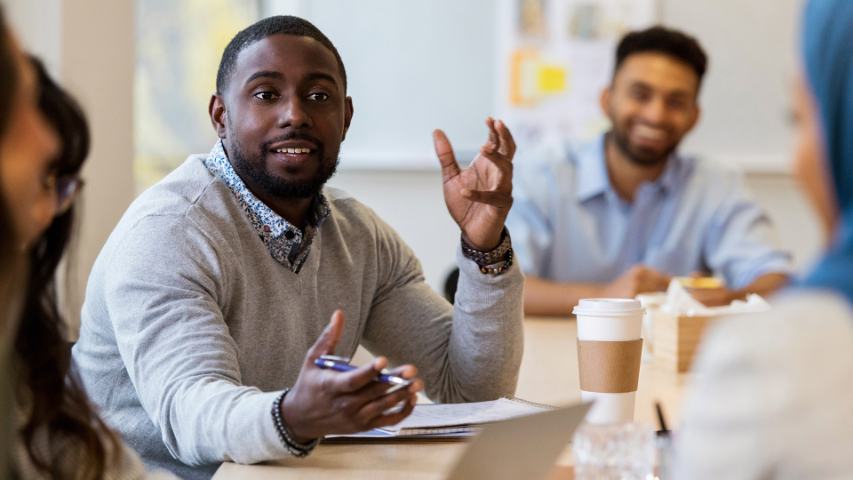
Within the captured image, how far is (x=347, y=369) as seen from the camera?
1271 millimetres

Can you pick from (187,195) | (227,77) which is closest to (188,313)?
(187,195)

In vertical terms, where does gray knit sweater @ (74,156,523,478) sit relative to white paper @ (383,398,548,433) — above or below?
above

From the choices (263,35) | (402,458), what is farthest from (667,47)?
(402,458)

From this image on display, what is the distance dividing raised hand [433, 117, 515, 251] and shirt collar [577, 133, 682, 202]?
5.62 ft

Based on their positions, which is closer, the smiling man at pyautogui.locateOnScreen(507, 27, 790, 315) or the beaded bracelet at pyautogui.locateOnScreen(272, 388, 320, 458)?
the beaded bracelet at pyautogui.locateOnScreen(272, 388, 320, 458)

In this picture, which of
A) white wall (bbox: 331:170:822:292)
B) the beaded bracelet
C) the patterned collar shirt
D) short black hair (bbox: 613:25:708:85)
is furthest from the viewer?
white wall (bbox: 331:170:822:292)

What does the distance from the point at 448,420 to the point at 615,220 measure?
2.07m

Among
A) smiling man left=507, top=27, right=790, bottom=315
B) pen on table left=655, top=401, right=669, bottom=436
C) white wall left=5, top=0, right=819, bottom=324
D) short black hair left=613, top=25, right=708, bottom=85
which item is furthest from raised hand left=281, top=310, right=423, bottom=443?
white wall left=5, top=0, right=819, bottom=324

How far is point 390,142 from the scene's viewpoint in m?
4.60

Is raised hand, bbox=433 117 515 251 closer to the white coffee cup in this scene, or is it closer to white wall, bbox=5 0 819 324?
the white coffee cup

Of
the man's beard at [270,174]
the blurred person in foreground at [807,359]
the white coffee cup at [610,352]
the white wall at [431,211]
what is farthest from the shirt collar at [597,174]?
the blurred person in foreground at [807,359]

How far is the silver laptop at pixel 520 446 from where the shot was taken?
3.35 feet

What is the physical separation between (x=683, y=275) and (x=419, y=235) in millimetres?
1426

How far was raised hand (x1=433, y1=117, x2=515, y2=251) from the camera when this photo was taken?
1.81 metres
